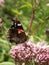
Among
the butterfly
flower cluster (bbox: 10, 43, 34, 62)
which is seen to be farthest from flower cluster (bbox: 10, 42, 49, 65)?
the butterfly

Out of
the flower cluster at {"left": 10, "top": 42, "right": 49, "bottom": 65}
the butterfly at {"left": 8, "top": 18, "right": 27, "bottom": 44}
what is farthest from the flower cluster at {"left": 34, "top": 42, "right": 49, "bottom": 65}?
the butterfly at {"left": 8, "top": 18, "right": 27, "bottom": 44}

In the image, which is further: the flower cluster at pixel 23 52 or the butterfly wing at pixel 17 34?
the butterfly wing at pixel 17 34

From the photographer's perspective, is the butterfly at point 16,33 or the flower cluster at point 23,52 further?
the butterfly at point 16,33

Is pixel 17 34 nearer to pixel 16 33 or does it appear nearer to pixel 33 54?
pixel 16 33

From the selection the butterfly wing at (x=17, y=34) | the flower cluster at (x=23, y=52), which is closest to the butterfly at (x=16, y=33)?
the butterfly wing at (x=17, y=34)

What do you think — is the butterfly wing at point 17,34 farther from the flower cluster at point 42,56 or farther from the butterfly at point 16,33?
the flower cluster at point 42,56

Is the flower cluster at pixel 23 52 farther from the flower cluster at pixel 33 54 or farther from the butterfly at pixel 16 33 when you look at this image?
the butterfly at pixel 16 33

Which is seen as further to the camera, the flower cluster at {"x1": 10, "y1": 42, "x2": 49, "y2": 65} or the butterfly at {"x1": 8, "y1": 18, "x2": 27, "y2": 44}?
the butterfly at {"x1": 8, "y1": 18, "x2": 27, "y2": 44}

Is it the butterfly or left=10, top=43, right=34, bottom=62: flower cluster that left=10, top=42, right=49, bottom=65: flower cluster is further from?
the butterfly

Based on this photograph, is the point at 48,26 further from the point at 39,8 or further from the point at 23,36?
the point at 23,36
